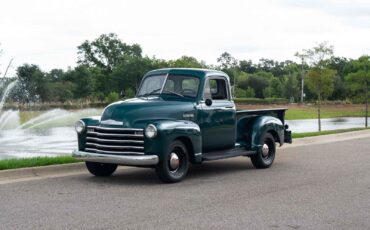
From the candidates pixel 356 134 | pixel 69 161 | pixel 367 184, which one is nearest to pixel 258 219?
pixel 367 184

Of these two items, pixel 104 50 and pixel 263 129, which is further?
pixel 104 50

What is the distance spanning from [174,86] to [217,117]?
1.01 m

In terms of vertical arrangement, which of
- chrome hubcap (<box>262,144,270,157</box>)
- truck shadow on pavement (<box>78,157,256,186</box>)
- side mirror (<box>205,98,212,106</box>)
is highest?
side mirror (<box>205,98,212,106</box>)

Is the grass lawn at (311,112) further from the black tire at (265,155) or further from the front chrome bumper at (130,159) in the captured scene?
the front chrome bumper at (130,159)

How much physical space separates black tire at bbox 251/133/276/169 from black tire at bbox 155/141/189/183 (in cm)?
252

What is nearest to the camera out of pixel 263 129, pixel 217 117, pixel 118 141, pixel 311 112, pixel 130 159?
pixel 130 159

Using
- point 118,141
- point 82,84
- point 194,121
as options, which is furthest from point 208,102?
point 82,84

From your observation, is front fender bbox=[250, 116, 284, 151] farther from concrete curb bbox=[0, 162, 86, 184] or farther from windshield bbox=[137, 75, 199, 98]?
concrete curb bbox=[0, 162, 86, 184]

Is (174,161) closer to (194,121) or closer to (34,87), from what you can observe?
(194,121)

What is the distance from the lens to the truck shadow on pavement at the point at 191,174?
11.0 metres

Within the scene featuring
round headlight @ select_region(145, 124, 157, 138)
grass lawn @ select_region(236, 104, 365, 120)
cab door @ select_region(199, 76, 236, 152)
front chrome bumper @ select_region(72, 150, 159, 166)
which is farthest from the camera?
grass lawn @ select_region(236, 104, 365, 120)

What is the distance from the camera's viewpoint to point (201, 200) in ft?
29.5

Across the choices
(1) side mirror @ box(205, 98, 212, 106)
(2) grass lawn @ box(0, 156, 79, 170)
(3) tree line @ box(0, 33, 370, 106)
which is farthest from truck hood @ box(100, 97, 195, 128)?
(3) tree line @ box(0, 33, 370, 106)

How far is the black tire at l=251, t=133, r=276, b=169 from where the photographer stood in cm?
1300
